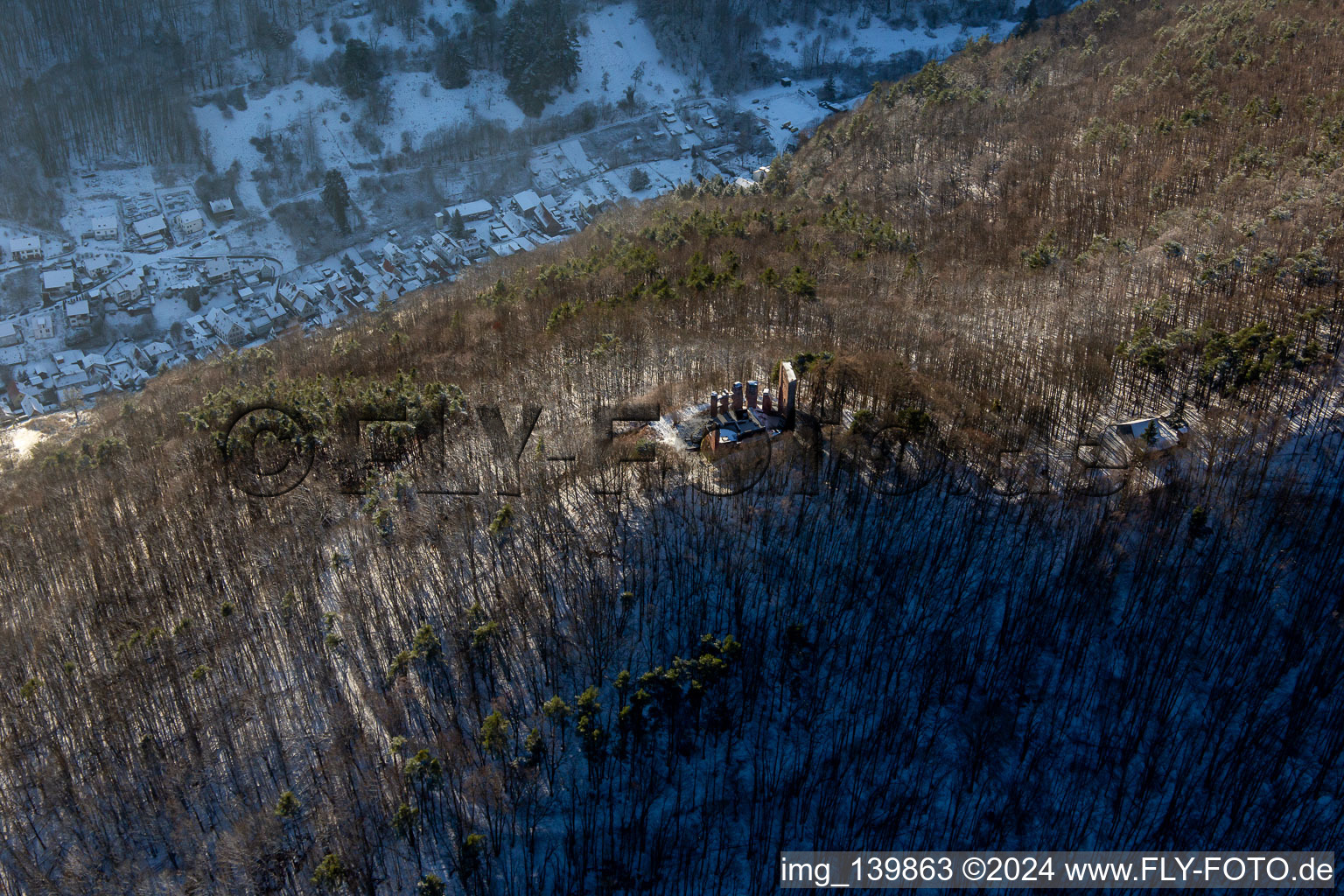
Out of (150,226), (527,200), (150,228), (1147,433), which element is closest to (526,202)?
(527,200)

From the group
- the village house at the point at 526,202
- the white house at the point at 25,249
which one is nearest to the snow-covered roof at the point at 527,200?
the village house at the point at 526,202

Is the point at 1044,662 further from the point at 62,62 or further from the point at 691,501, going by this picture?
the point at 62,62

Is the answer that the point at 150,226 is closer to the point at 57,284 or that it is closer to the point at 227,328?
the point at 57,284

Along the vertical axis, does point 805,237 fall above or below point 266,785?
above

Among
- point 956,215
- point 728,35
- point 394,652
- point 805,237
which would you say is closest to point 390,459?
point 394,652

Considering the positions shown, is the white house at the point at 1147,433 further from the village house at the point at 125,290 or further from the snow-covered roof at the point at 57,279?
the snow-covered roof at the point at 57,279
